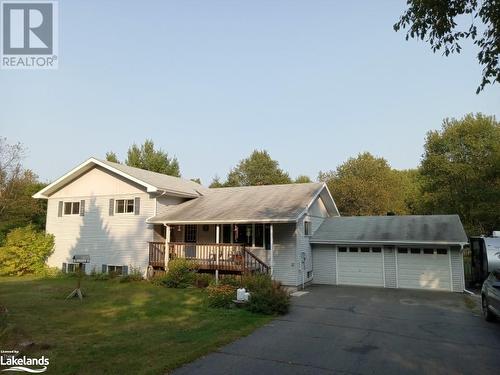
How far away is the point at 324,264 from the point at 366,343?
37.0 ft

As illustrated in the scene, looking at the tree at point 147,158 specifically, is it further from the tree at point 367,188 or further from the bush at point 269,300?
the bush at point 269,300

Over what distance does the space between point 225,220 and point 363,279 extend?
7.96 metres

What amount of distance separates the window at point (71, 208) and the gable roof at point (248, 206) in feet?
19.6

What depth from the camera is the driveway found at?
20.9 feet

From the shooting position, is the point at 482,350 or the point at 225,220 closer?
the point at 482,350

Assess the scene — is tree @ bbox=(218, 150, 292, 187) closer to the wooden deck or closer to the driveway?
the wooden deck

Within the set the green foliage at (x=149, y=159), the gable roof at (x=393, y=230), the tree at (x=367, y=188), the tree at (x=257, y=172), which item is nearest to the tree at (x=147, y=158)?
the green foliage at (x=149, y=159)

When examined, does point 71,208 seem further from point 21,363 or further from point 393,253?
point 393,253

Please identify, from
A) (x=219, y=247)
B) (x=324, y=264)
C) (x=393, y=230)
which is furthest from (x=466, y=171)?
(x=219, y=247)

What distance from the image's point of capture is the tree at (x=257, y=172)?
153ft

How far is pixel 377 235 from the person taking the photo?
711 inches

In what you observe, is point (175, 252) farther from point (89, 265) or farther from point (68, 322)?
point (68, 322)

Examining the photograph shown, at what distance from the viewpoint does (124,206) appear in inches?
779

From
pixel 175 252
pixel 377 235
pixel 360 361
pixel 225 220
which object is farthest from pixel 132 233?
pixel 360 361
